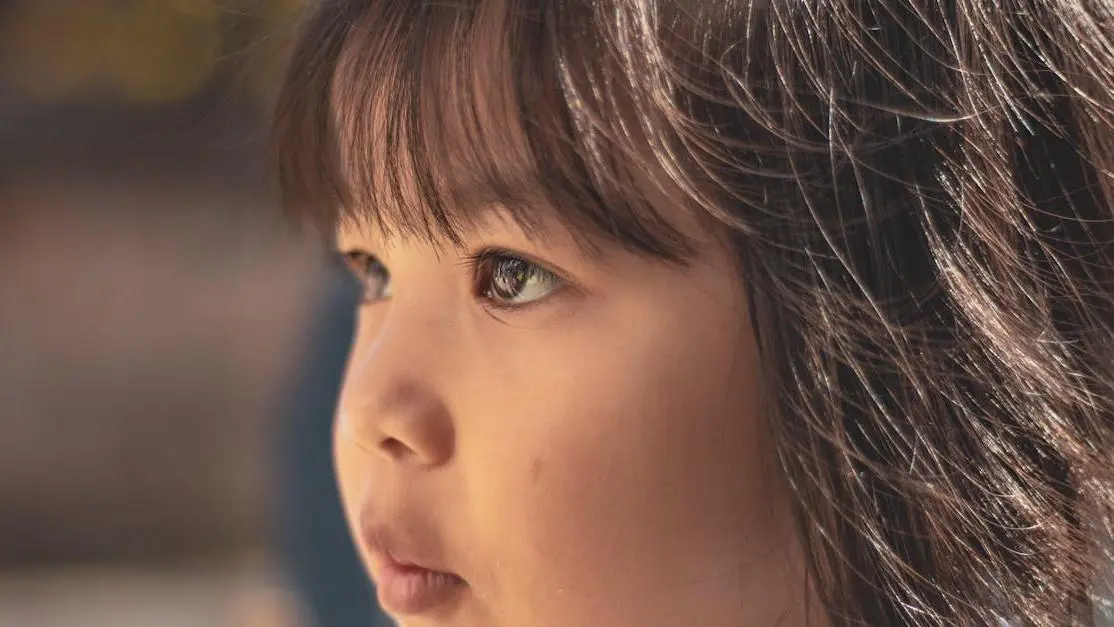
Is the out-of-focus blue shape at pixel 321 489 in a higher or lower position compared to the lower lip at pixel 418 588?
higher

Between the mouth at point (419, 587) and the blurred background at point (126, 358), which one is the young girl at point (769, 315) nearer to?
the mouth at point (419, 587)

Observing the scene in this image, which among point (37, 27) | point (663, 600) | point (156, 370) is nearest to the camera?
point (663, 600)

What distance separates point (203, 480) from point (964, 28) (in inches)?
146

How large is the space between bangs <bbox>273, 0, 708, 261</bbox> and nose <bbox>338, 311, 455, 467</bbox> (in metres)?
0.06

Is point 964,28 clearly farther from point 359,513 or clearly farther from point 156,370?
point 156,370

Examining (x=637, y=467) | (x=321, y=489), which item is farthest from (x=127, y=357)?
(x=637, y=467)

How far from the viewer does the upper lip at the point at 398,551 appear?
0.85m

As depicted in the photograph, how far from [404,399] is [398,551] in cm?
9

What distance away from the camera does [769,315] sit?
81 centimetres

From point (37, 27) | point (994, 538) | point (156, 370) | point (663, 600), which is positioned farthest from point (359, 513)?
point (156, 370)

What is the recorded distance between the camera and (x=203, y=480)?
4250 mm

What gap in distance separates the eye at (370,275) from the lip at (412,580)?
0.72ft

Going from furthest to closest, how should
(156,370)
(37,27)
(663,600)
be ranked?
(156,370) < (37,27) < (663,600)

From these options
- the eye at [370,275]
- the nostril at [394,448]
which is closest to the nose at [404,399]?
the nostril at [394,448]
